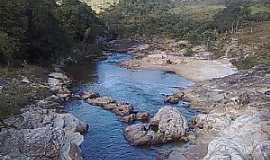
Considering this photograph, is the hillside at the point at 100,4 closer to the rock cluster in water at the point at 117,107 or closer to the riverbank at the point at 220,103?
the riverbank at the point at 220,103

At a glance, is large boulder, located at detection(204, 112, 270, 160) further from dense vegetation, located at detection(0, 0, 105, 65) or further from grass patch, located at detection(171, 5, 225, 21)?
grass patch, located at detection(171, 5, 225, 21)

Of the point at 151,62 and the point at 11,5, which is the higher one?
the point at 11,5

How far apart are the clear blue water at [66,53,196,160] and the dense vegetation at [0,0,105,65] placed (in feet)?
19.7

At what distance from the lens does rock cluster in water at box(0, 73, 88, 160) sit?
32031 millimetres

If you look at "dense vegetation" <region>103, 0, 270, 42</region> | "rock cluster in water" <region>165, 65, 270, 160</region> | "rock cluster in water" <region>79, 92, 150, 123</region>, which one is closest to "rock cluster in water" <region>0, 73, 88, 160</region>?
"rock cluster in water" <region>79, 92, 150, 123</region>

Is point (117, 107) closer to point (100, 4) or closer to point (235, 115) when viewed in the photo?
point (235, 115)

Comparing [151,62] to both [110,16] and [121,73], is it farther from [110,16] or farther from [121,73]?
[110,16]

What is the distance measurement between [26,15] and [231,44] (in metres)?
42.3

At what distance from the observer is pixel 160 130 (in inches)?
1630

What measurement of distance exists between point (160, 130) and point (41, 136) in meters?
12.0

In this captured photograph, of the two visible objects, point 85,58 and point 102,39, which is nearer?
point 85,58

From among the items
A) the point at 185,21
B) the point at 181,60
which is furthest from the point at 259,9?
the point at 181,60

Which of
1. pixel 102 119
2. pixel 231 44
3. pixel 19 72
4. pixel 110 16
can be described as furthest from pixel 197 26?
pixel 102 119

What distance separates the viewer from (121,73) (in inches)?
2749
